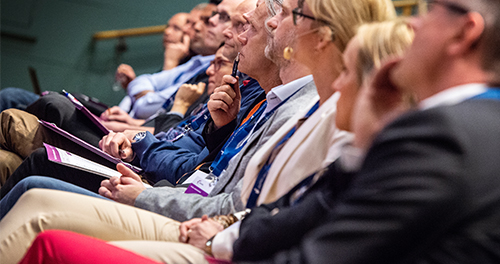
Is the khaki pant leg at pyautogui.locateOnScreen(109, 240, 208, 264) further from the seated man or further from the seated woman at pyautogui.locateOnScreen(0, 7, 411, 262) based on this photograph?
the seated man

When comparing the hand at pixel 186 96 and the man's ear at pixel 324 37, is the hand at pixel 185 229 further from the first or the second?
the hand at pixel 186 96

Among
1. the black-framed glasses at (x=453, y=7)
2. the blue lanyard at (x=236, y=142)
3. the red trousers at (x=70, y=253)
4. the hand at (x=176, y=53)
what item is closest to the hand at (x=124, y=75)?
the hand at (x=176, y=53)

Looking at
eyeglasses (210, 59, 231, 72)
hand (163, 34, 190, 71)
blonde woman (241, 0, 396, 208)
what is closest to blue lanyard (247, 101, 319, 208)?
blonde woman (241, 0, 396, 208)

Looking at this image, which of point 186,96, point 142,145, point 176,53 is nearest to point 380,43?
point 142,145

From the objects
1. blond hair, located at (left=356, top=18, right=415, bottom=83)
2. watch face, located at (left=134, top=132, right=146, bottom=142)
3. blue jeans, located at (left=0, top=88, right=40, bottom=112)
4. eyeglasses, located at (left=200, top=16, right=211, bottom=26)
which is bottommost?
blue jeans, located at (left=0, top=88, right=40, bottom=112)

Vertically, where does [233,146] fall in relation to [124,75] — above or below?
above

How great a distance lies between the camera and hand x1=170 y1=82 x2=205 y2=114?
2910mm

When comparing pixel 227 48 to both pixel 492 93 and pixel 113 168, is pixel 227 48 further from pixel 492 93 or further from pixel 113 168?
pixel 492 93

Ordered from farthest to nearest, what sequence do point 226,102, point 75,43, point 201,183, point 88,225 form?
point 75,43
point 226,102
point 201,183
point 88,225

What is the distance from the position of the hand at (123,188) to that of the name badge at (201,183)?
157mm

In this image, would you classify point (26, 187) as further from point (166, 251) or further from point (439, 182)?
point (439, 182)

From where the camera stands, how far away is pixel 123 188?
4.97 ft

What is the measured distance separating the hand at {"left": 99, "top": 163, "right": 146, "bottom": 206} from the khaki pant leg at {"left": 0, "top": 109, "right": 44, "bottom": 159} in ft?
1.89

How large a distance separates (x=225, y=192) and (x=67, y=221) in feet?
1.57
